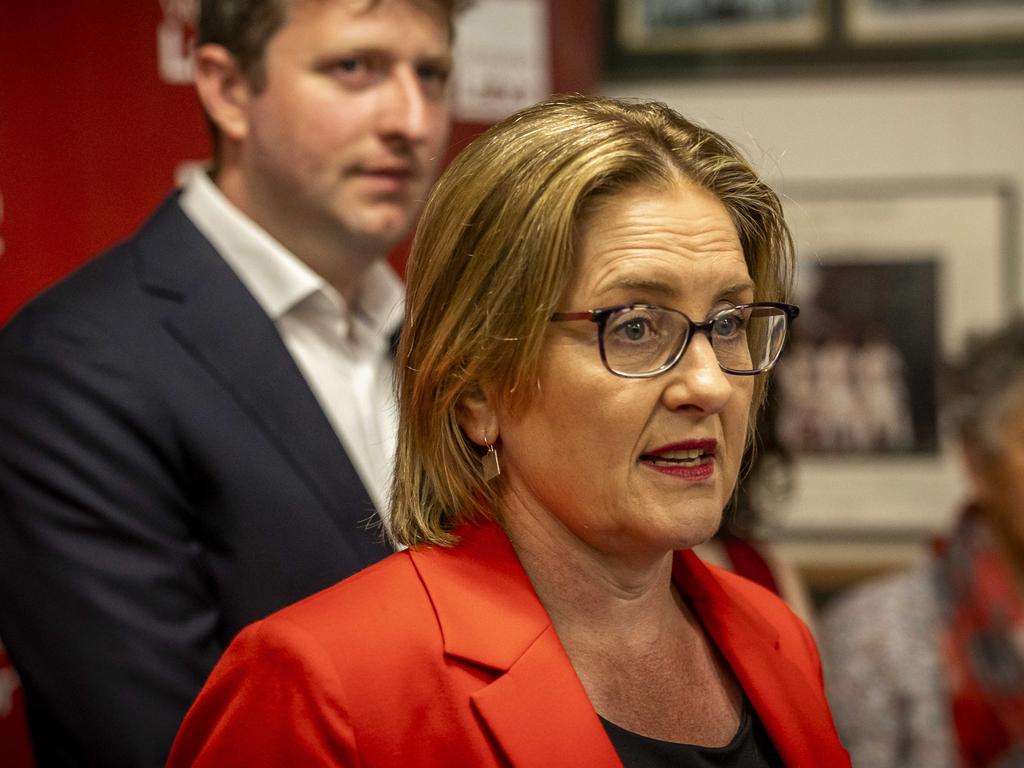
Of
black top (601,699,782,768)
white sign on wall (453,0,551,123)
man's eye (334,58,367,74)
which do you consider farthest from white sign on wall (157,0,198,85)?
black top (601,699,782,768)

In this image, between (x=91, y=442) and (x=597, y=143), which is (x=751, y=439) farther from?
(x=91, y=442)

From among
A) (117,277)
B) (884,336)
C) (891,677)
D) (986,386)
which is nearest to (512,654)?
(117,277)

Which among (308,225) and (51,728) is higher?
(308,225)

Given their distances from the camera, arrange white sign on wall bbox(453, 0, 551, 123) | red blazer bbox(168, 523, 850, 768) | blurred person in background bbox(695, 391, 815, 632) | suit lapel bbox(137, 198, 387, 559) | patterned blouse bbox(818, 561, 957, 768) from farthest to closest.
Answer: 1. white sign on wall bbox(453, 0, 551, 123)
2. patterned blouse bbox(818, 561, 957, 768)
3. blurred person in background bbox(695, 391, 815, 632)
4. suit lapel bbox(137, 198, 387, 559)
5. red blazer bbox(168, 523, 850, 768)

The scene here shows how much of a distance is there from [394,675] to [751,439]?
554 millimetres

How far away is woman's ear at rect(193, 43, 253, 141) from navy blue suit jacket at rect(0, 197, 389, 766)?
1.08 feet

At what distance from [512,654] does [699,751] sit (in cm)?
23

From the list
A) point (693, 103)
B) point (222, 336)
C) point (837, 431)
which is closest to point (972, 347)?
point (837, 431)

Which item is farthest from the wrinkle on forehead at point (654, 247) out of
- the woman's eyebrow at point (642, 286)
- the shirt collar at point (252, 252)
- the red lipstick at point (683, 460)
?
the shirt collar at point (252, 252)

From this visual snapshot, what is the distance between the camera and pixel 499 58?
116 inches

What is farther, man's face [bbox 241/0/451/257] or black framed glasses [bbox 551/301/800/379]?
man's face [bbox 241/0/451/257]

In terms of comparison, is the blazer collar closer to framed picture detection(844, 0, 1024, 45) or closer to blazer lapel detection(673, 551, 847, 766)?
blazer lapel detection(673, 551, 847, 766)

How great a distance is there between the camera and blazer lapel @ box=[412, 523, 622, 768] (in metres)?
1.16

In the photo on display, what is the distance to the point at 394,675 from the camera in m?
1.17
